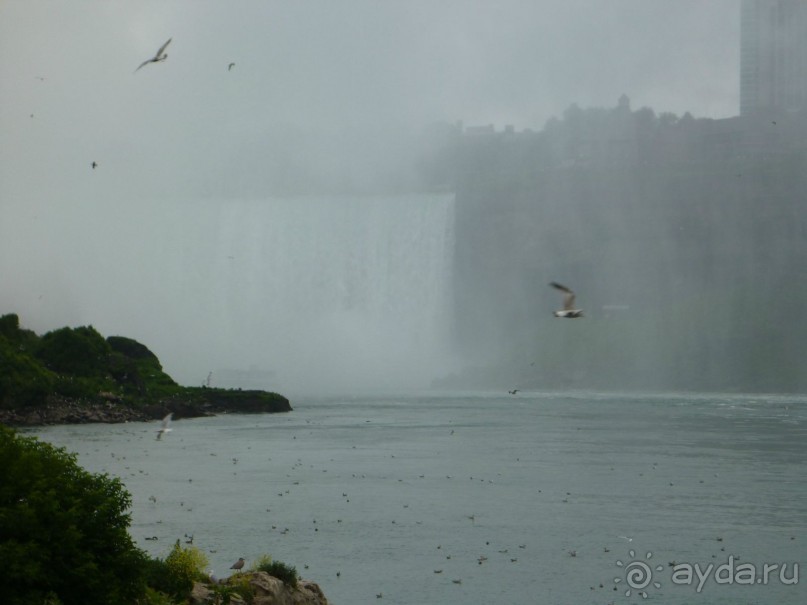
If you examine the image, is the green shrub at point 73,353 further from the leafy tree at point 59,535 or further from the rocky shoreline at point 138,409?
the leafy tree at point 59,535

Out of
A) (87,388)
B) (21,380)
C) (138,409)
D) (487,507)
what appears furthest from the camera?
(138,409)

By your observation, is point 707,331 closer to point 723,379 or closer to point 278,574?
point 723,379

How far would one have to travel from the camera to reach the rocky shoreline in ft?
244

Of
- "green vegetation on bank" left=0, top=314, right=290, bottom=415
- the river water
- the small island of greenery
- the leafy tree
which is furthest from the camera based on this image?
"green vegetation on bank" left=0, top=314, right=290, bottom=415

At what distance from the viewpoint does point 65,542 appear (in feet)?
47.9

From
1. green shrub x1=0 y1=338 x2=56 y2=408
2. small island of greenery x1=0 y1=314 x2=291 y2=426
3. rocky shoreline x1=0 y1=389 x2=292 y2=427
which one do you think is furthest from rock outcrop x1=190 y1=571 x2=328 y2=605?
green shrub x1=0 y1=338 x2=56 y2=408

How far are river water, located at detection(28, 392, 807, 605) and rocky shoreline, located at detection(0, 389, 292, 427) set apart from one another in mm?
6506

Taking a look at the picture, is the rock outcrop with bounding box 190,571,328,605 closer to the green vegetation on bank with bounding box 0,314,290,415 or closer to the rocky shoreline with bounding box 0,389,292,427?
the rocky shoreline with bounding box 0,389,292,427

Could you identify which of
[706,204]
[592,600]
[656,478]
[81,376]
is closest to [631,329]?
[706,204]

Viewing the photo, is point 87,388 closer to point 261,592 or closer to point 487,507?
point 487,507

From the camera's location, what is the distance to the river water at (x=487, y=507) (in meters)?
23.6

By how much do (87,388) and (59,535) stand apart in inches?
2779

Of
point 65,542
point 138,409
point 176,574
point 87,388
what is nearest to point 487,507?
point 176,574

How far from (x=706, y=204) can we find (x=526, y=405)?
8751 centimetres
